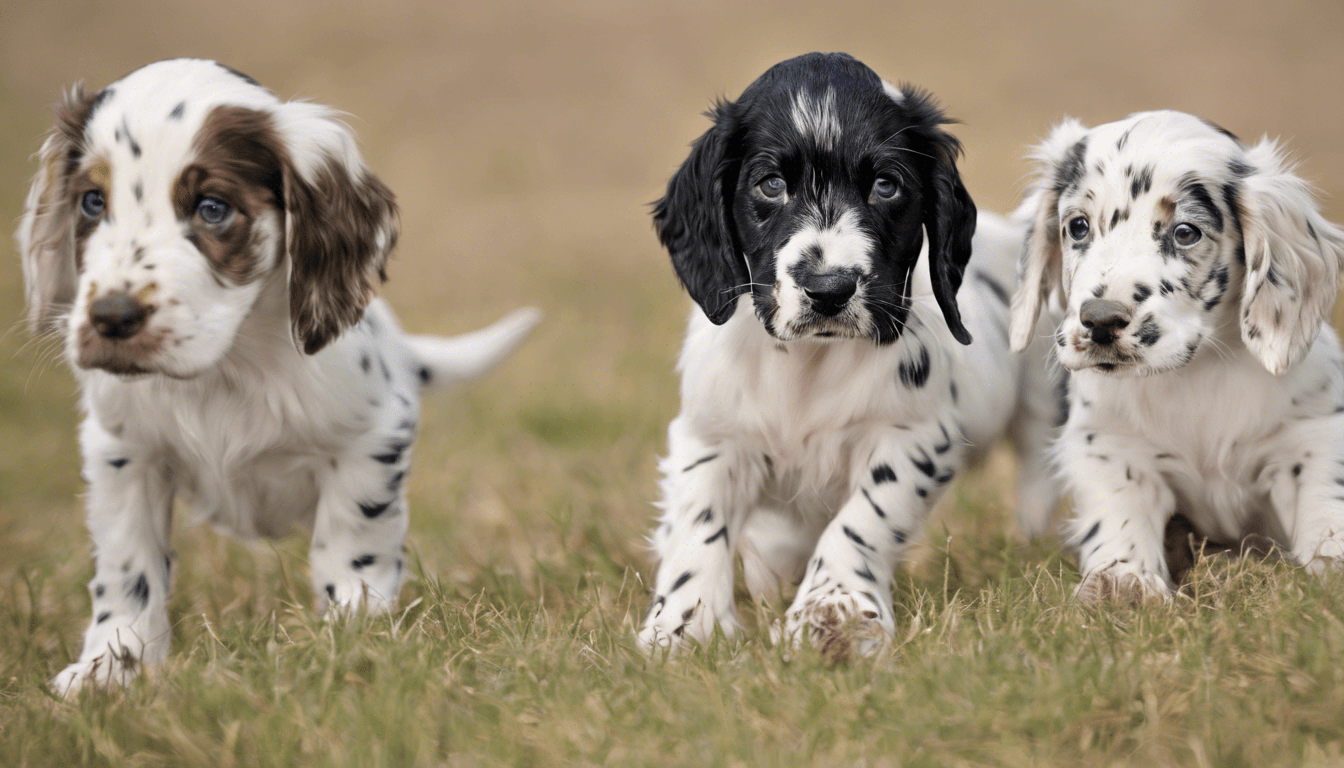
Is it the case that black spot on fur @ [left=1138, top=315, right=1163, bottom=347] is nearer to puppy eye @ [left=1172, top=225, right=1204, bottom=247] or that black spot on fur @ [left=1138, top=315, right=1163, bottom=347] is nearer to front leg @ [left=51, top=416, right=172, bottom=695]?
puppy eye @ [left=1172, top=225, right=1204, bottom=247]

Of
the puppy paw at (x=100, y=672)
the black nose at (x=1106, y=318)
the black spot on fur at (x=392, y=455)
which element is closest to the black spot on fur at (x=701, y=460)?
the black spot on fur at (x=392, y=455)

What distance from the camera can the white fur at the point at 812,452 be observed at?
3.32 meters

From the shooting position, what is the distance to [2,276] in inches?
378

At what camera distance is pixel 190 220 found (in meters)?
3.11

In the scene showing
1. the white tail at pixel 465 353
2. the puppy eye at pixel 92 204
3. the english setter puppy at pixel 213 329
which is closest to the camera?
the english setter puppy at pixel 213 329

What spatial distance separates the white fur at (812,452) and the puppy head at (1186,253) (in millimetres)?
451

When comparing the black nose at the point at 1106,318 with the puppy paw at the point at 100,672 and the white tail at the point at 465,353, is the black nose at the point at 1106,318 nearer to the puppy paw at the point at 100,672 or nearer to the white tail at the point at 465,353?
the white tail at the point at 465,353

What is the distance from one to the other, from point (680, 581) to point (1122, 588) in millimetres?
1196

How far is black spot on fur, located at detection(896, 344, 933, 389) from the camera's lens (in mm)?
3412

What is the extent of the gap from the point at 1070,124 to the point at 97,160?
9.37 feet

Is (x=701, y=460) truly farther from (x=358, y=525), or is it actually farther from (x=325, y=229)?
(x=325, y=229)

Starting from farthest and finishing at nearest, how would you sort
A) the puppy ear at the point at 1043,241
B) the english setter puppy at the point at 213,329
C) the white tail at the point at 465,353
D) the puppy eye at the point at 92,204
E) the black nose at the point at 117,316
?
1. the white tail at the point at 465,353
2. the puppy ear at the point at 1043,241
3. the puppy eye at the point at 92,204
4. the english setter puppy at the point at 213,329
5. the black nose at the point at 117,316

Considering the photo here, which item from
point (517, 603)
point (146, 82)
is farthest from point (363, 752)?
point (146, 82)

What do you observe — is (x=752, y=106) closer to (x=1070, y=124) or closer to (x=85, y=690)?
(x=1070, y=124)
